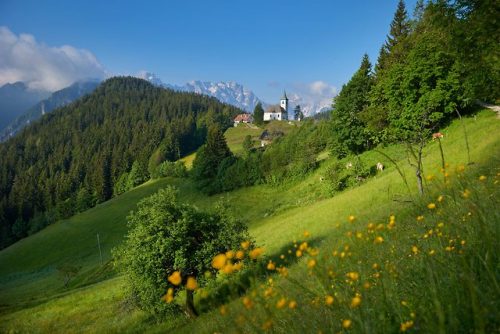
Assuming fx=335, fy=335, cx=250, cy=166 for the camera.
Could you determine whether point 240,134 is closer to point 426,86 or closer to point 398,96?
point 398,96

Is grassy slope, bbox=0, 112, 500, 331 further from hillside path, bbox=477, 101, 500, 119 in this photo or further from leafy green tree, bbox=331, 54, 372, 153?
leafy green tree, bbox=331, 54, 372, 153

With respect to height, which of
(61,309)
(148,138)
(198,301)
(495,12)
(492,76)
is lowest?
(61,309)

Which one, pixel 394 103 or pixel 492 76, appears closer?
pixel 492 76

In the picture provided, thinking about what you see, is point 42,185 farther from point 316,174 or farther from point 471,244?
point 471,244

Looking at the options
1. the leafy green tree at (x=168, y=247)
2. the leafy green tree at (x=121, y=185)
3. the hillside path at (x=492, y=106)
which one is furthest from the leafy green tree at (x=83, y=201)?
the hillside path at (x=492, y=106)

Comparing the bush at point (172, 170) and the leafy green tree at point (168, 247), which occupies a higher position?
the bush at point (172, 170)

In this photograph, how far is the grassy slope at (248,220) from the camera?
1033 inches

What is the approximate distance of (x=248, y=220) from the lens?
1962 inches

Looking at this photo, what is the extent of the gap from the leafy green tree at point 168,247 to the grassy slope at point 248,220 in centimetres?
715

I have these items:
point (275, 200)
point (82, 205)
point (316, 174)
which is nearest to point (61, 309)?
point (275, 200)

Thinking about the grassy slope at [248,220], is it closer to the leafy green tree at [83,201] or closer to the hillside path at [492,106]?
the hillside path at [492,106]

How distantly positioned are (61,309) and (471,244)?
37024mm

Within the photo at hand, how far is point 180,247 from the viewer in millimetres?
16469

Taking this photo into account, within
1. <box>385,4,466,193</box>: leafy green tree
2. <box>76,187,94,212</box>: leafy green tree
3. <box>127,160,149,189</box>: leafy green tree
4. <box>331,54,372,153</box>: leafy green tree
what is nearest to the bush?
<box>127,160,149,189</box>: leafy green tree
